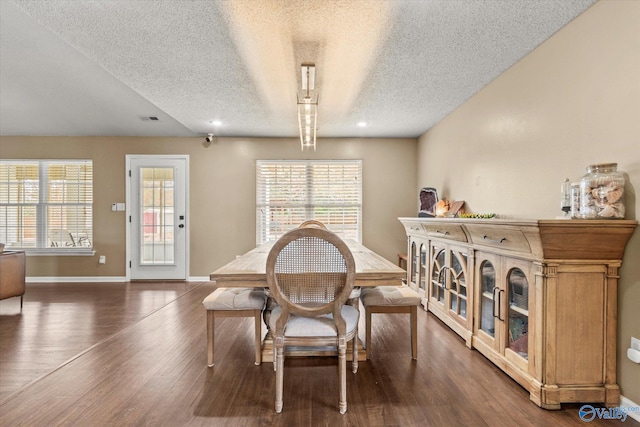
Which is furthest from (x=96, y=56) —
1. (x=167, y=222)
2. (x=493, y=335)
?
(x=493, y=335)

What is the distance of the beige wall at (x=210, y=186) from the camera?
526 cm

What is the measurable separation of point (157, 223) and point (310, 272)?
442 centimetres

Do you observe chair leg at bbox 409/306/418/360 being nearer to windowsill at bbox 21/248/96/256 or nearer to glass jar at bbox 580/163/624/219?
glass jar at bbox 580/163/624/219

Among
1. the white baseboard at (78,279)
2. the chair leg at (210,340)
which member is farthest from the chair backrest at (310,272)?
the white baseboard at (78,279)

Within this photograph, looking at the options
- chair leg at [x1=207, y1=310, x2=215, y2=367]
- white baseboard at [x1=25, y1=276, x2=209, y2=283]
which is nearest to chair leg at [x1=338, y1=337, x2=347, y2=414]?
chair leg at [x1=207, y1=310, x2=215, y2=367]

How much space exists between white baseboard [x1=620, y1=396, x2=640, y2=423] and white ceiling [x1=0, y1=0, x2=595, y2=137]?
2.32m

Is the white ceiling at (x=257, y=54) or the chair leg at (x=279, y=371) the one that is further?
the white ceiling at (x=257, y=54)

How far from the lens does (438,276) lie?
11.1ft

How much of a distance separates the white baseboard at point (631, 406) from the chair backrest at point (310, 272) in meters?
1.65

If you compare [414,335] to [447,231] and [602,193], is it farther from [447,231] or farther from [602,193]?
[602,193]

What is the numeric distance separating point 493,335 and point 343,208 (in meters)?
3.31

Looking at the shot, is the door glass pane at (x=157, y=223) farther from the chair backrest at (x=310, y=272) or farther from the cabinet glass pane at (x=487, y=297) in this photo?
the cabinet glass pane at (x=487, y=297)

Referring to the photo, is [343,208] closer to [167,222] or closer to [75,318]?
[167,222]

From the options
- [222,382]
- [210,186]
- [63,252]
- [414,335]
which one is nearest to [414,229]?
[414,335]
